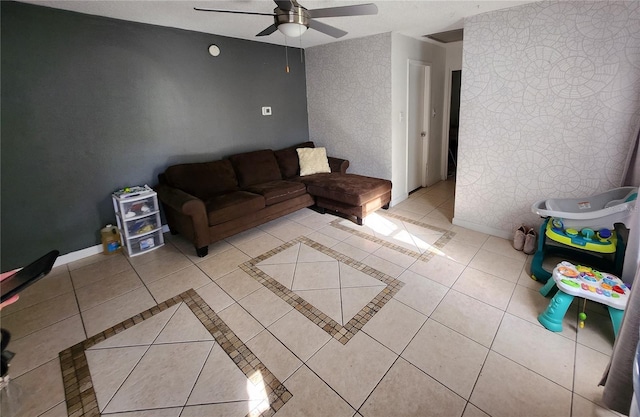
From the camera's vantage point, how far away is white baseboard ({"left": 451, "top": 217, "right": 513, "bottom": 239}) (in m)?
3.25

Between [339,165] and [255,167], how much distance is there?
4.19 feet

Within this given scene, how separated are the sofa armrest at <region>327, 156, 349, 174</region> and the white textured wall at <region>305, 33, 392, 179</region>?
0.61 feet

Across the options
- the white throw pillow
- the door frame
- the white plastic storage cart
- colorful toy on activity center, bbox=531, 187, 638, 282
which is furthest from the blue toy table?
the white plastic storage cart

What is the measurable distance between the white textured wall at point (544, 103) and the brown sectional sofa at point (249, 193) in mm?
1313

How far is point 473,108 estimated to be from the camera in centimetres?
318

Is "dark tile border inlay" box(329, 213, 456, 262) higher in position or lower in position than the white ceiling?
lower

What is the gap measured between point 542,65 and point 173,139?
3964mm

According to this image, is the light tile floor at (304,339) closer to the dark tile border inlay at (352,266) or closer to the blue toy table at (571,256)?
the dark tile border inlay at (352,266)

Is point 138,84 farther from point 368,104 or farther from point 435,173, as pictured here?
point 435,173

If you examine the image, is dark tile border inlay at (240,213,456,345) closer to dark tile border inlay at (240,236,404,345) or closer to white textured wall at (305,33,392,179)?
dark tile border inlay at (240,236,404,345)

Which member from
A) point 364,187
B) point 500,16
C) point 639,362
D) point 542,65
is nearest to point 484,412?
point 639,362

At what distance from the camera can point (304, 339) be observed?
1939 millimetres

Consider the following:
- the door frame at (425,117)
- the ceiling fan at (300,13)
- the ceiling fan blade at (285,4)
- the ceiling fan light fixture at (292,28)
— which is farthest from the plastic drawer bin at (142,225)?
the door frame at (425,117)

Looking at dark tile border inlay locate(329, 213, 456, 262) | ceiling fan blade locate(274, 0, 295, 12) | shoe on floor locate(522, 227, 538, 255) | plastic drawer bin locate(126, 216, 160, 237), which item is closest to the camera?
ceiling fan blade locate(274, 0, 295, 12)
